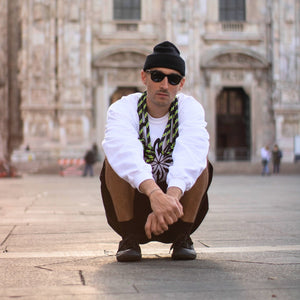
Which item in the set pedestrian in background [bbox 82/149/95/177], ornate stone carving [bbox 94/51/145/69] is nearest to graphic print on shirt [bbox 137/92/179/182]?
pedestrian in background [bbox 82/149/95/177]

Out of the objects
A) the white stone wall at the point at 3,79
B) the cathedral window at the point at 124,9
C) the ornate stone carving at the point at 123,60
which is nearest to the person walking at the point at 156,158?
the ornate stone carving at the point at 123,60

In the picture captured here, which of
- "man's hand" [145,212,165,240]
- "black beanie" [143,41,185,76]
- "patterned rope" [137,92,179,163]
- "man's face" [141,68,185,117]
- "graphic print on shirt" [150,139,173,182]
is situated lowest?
"man's hand" [145,212,165,240]

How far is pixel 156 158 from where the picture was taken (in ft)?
15.9

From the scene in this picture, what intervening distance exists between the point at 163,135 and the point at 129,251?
0.87m

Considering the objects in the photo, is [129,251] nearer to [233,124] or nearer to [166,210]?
[166,210]

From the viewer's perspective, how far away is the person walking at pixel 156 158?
450 centimetres

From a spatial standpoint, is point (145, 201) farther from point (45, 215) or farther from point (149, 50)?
point (149, 50)

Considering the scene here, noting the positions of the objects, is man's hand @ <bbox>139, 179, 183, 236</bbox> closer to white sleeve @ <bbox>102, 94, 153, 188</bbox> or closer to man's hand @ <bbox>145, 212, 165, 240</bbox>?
man's hand @ <bbox>145, 212, 165, 240</bbox>

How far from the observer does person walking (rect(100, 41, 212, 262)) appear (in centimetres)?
450

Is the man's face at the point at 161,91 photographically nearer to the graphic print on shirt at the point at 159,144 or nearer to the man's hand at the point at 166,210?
the graphic print on shirt at the point at 159,144

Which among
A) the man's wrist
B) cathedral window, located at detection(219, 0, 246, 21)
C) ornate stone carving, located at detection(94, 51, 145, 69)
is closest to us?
the man's wrist

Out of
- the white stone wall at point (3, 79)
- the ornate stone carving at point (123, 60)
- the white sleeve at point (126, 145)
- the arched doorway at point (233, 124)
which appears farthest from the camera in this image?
the white stone wall at point (3, 79)

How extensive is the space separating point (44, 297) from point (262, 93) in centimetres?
3181

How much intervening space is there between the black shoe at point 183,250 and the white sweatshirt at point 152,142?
46cm
